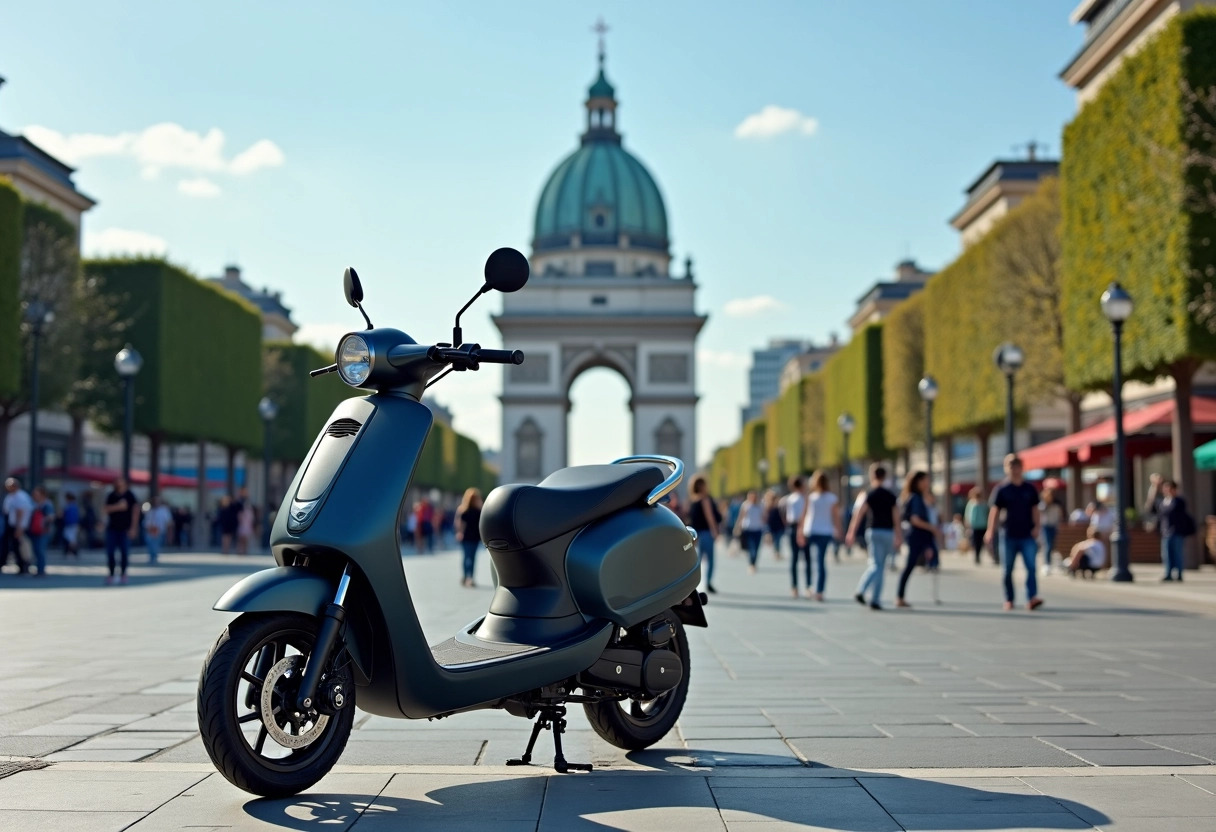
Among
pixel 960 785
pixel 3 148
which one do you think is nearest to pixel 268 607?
pixel 960 785

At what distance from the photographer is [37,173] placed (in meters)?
54.8


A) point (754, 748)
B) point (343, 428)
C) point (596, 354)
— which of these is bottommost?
point (754, 748)

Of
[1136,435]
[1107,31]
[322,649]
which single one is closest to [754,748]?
[322,649]

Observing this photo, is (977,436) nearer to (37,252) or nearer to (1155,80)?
(1155,80)

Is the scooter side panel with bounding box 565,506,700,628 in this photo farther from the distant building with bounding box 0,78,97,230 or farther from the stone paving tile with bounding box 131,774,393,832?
the distant building with bounding box 0,78,97,230

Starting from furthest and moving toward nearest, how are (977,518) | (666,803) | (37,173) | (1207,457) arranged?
(37,173) → (977,518) → (1207,457) → (666,803)

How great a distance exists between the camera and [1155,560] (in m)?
27.5

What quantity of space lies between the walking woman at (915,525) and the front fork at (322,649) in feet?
39.8

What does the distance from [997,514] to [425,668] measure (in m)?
11.5

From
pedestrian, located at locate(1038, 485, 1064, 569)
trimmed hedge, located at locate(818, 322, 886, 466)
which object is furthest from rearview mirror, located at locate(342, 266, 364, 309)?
trimmed hedge, located at locate(818, 322, 886, 466)

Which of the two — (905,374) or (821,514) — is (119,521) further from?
(905,374)

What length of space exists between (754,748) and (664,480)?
1.24m

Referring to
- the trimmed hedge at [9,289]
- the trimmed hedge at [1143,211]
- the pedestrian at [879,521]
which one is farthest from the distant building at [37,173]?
the pedestrian at [879,521]

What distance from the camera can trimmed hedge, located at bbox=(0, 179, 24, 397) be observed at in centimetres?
3030
